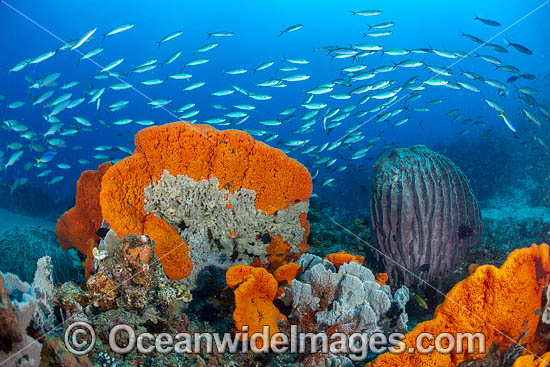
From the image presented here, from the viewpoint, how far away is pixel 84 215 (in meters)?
5.15

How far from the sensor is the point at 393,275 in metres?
5.71

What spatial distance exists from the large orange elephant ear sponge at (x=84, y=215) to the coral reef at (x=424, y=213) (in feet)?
15.7

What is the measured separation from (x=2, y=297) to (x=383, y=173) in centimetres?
525

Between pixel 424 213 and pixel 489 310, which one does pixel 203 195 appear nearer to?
pixel 489 310

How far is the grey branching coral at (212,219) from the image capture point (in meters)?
4.25

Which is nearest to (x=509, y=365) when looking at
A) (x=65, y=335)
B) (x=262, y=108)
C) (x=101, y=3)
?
(x=65, y=335)

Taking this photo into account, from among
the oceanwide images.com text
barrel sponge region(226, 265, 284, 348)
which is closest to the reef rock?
the oceanwide images.com text

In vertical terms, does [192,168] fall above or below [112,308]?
above

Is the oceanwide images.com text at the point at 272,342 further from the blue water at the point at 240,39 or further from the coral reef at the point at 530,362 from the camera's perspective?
the blue water at the point at 240,39

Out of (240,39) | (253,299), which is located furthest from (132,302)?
(240,39)

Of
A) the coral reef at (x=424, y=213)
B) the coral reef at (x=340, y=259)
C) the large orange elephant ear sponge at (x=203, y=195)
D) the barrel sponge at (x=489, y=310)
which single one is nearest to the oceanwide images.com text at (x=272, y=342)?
the barrel sponge at (x=489, y=310)

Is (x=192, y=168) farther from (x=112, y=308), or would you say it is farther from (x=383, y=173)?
(x=383, y=173)

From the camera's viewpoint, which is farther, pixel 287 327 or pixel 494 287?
pixel 287 327

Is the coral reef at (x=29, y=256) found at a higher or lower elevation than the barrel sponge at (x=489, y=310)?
lower
